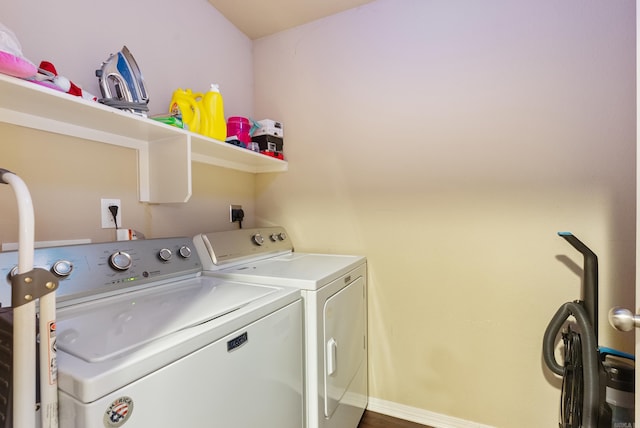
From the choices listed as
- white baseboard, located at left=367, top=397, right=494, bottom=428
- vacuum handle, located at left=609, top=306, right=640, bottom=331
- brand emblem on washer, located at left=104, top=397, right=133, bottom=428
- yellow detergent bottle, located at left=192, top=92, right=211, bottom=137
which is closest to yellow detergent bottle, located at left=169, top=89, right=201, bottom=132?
yellow detergent bottle, located at left=192, top=92, right=211, bottom=137

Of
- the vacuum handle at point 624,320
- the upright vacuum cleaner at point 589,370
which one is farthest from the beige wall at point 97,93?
the upright vacuum cleaner at point 589,370

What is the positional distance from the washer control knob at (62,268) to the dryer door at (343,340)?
926 millimetres

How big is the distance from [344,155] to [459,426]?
69.4 inches

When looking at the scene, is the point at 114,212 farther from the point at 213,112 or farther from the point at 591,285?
the point at 591,285

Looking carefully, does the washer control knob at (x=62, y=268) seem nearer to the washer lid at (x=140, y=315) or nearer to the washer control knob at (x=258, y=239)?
the washer lid at (x=140, y=315)

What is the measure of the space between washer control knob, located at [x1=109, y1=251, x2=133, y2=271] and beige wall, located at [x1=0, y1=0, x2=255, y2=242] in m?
0.28

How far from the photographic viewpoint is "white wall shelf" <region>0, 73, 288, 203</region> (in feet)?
3.14

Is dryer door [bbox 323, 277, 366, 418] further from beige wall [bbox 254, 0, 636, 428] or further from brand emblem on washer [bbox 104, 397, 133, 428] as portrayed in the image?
brand emblem on washer [bbox 104, 397, 133, 428]

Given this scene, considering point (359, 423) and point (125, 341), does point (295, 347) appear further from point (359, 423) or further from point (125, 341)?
point (359, 423)

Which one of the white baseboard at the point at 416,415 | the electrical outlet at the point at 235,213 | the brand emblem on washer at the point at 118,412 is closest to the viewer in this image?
the brand emblem on washer at the point at 118,412

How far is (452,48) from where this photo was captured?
171 centimetres

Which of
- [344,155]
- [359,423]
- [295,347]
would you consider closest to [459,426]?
[359,423]

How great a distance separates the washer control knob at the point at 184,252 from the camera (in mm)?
1338

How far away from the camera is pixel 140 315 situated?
869 millimetres
